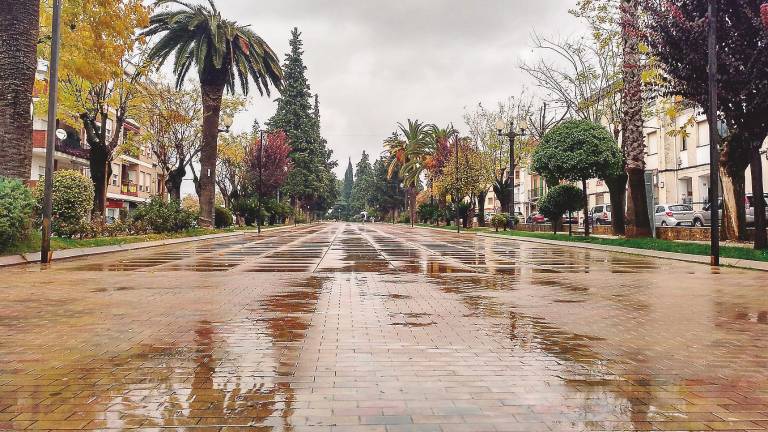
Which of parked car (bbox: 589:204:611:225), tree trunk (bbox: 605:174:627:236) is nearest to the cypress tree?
parked car (bbox: 589:204:611:225)

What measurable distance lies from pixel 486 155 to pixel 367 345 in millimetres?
46386

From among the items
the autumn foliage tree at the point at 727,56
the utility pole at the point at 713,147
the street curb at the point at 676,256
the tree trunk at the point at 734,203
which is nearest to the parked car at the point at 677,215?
the street curb at the point at 676,256

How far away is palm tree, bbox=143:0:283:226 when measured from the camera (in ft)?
111

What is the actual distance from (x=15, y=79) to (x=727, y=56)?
67.8ft

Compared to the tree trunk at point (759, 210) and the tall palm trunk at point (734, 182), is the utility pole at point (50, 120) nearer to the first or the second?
the tree trunk at point (759, 210)

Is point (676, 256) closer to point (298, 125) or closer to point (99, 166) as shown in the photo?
point (99, 166)

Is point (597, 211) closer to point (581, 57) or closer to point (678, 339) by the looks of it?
point (581, 57)

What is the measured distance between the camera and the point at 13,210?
16.1 metres

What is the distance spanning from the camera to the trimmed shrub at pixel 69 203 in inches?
835

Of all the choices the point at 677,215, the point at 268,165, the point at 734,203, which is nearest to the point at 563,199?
the point at 677,215

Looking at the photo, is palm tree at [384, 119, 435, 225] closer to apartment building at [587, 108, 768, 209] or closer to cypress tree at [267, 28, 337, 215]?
cypress tree at [267, 28, 337, 215]

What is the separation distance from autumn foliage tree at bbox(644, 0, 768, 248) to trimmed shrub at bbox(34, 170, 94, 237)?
2008cm

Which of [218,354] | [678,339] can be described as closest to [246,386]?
[218,354]

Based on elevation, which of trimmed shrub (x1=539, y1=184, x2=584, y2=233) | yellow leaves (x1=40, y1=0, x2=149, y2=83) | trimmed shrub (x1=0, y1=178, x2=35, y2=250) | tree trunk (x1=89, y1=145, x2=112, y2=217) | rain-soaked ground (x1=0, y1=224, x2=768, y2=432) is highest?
yellow leaves (x1=40, y1=0, x2=149, y2=83)
